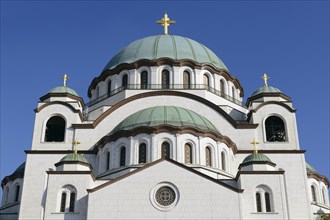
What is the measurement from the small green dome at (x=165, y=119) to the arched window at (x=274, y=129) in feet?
13.1

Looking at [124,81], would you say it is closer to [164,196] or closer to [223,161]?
[223,161]

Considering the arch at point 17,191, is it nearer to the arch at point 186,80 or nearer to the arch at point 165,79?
the arch at point 165,79

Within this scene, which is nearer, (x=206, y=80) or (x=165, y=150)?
(x=165, y=150)

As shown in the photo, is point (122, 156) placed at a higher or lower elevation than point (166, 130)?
lower

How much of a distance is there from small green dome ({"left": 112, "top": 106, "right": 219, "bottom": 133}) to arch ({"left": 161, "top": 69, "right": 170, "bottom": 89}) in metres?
4.32

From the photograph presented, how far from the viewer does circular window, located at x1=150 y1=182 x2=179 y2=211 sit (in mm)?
25547

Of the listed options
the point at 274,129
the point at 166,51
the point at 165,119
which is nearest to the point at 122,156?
the point at 165,119

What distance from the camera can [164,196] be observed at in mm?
25812

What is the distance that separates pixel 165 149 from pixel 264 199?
602 centimetres

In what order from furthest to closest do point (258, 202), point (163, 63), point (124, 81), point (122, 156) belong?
1. point (124, 81)
2. point (163, 63)
3. point (122, 156)
4. point (258, 202)

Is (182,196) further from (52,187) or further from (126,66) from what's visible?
(126,66)

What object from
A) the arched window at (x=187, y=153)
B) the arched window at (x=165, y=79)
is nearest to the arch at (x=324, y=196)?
the arched window at (x=187, y=153)

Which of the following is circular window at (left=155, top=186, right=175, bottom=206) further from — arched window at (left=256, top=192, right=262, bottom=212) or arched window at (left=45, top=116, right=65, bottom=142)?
arched window at (left=45, top=116, right=65, bottom=142)

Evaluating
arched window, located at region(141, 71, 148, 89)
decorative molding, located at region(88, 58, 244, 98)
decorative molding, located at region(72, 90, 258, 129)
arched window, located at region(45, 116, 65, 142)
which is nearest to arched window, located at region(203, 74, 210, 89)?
decorative molding, located at region(88, 58, 244, 98)
